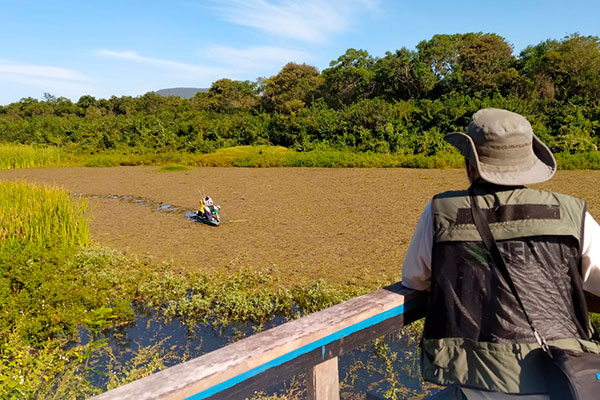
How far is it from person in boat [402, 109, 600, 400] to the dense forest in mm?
10686

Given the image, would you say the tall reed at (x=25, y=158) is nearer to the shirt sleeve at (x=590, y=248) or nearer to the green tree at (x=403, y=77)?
the green tree at (x=403, y=77)

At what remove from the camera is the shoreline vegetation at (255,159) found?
34.3ft

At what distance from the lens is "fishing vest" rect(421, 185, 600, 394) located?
98 cm

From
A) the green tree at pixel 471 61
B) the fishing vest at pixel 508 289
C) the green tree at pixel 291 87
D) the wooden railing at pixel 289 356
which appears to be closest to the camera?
the wooden railing at pixel 289 356

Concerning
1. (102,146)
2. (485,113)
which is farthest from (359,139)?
(485,113)

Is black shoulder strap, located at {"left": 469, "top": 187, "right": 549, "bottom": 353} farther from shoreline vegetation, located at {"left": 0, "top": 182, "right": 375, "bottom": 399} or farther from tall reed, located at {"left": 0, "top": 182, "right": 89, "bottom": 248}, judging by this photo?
tall reed, located at {"left": 0, "top": 182, "right": 89, "bottom": 248}

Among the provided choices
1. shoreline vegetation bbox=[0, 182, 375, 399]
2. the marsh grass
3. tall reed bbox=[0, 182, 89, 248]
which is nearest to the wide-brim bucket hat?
shoreline vegetation bbox=[0, 182, 375, 399]

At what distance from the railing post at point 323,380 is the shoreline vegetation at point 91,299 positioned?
1556mm

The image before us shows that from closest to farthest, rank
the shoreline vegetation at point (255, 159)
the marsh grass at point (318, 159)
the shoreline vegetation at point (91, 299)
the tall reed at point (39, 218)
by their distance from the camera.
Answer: the shoreline vegetation at point (91, 299)
the tall reed at point (39, 218)
the shoreline vegetation at point (255, 159)
the marsh grass at point (318, 159)

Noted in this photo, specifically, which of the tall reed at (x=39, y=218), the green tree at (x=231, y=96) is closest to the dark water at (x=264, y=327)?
the tall reed at (x=39, y=218)

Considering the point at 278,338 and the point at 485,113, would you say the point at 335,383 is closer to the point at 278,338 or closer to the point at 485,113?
the point at 278,338

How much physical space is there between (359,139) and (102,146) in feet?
30.3

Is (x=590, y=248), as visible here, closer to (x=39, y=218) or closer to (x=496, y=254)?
(x=496, y=254)

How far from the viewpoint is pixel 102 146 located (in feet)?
55.6
